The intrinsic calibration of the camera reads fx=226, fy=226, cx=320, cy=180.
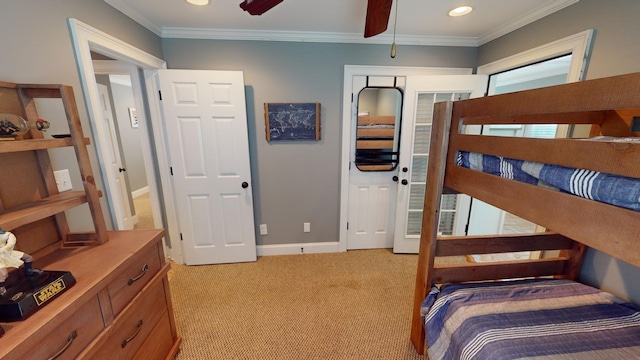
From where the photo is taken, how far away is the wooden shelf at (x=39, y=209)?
2.74 feet

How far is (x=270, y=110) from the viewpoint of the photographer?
7.34 feet

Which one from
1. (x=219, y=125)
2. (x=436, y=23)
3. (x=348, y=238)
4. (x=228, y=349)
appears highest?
(x=436, y=23)

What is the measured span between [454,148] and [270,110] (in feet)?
5.53

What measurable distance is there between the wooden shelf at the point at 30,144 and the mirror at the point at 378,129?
6.99 feet

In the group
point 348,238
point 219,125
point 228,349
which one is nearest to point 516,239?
point 348,238

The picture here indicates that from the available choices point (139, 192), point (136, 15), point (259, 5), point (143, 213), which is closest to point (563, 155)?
point (259, 5)

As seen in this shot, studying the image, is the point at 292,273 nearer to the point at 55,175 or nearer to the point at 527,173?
the point at 55,175

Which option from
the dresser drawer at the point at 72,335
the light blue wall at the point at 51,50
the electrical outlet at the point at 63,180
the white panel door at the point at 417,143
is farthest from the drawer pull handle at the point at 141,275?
A: the white panel door at the point at 417,143

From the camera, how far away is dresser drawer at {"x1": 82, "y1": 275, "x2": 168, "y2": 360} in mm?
933

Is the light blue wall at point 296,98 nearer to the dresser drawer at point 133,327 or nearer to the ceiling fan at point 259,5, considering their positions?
the ceiling fan at point 259,5

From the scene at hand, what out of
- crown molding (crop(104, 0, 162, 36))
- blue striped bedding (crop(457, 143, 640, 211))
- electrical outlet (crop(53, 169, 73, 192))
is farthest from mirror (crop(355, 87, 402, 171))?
electrical outlet (crop(53, 169, 73, 192))

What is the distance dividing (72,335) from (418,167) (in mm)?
2670

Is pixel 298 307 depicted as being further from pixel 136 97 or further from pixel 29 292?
pixel 136 97

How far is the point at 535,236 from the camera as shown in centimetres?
139
